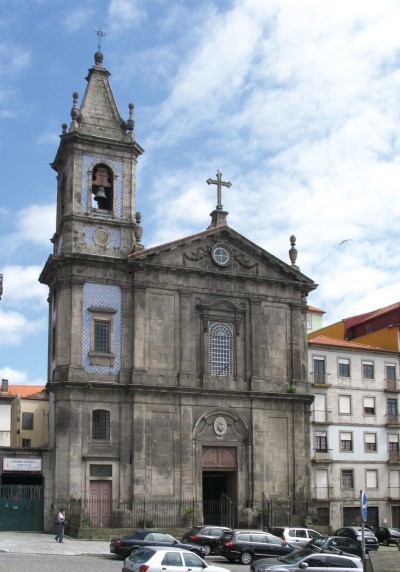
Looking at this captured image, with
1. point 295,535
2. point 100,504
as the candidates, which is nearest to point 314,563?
point 295,535

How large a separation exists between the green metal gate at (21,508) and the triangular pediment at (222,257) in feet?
41.6

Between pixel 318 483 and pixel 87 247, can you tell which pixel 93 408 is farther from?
pixel 318 483

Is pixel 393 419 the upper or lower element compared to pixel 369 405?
lower

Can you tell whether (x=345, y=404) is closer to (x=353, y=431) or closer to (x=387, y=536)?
(x=353, y=431)

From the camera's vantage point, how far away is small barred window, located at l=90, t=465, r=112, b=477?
136 ft

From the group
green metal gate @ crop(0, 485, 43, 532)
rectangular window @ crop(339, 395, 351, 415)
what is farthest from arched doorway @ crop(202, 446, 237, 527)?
rectangular window @ crop(339, 395, 351, 415)

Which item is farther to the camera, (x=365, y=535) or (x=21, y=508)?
(x=21, y=508)

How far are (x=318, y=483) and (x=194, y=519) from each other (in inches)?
454

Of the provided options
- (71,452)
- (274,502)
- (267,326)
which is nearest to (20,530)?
(71,452)

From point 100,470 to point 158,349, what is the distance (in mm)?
6847

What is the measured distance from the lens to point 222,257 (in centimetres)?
4681

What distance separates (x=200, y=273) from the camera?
4578 cm

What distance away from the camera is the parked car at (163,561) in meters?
22.7

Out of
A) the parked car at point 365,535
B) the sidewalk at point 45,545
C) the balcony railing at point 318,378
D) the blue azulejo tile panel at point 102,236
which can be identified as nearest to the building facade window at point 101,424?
the sidewalk at point 45,545
